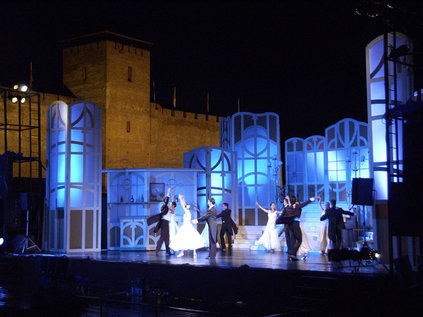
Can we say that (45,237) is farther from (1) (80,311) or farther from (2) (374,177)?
(2) (374,177)

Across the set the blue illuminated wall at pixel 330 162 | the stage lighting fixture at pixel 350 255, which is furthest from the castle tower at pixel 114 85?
the stage lighting fixture at pixel 350 255

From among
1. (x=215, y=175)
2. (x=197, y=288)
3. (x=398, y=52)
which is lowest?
(x=197, y=288)

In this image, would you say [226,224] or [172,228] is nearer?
[172,228]

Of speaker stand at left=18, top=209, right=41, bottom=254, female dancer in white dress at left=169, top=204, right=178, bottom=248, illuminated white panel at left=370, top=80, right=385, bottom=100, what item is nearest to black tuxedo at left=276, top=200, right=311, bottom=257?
illuminated white panel at left=370, top=80, right=385, bottom=100

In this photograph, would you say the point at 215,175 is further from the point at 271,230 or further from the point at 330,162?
the point at 330,162

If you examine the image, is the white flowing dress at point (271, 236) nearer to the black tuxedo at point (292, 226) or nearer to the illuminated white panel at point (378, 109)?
the black tuxedo at point (292, 226)

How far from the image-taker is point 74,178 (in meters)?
17.4

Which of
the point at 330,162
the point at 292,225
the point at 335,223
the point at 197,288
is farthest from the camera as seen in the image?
the point at 330,162

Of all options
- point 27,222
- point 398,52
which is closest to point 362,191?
point 398,52

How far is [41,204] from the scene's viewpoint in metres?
18.5

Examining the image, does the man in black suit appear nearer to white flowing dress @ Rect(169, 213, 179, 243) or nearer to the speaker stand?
white flowing dress @ Rect(169, 213, 179, 243)

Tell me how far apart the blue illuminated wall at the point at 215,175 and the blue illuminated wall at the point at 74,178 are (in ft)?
11.8

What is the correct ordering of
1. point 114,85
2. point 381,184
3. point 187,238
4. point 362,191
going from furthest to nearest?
point 114,85, point 187,238, point 381,184, point 362,191

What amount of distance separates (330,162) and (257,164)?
13.0ft
